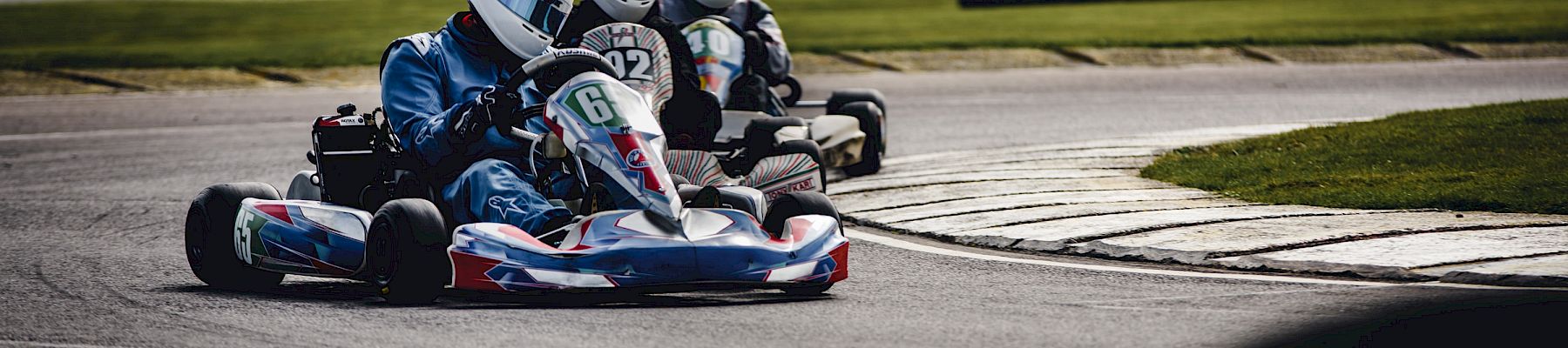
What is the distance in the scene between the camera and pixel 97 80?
16.0 m

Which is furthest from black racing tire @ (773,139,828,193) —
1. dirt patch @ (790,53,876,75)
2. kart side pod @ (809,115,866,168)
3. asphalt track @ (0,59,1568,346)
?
dirt patch @ (790,53,876,75)

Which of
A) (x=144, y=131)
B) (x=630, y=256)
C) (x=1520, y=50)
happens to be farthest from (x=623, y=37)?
(x=1520, y=50)

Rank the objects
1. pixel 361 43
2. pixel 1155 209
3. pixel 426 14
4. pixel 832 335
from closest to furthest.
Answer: pixel 832 335 → pixel 1155 209 → pixel 361 43 → pixel 426 14

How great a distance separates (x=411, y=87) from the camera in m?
6.09

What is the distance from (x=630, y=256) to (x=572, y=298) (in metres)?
0.40

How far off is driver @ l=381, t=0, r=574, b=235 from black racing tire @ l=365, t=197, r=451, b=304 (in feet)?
0.68

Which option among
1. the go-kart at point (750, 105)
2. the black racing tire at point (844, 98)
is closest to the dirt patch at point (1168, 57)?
the black racing tire at point (844, 98)

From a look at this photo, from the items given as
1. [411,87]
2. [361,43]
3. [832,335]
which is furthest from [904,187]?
[361,43]

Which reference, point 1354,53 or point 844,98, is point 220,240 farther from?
point 1354,53

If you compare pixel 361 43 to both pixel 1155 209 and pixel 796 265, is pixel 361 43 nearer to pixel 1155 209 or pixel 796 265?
pixel 1155 209

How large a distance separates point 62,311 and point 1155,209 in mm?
3772

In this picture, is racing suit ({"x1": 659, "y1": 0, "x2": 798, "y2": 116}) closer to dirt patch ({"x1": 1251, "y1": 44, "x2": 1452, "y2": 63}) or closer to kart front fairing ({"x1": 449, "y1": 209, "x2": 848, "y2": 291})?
kart front fairing ({"x1": 449, "y1": 209, "x2": 848, "y2": 291})

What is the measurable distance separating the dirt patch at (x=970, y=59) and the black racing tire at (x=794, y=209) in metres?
11.0

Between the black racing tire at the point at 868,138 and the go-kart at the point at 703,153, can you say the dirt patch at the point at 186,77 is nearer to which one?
the black racing tire at the point at 868,138
